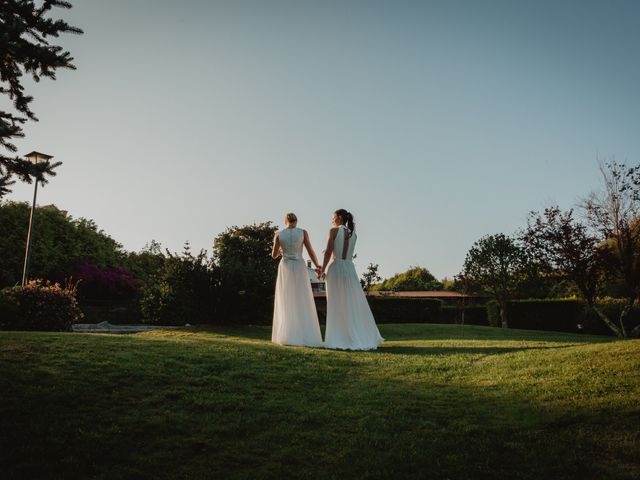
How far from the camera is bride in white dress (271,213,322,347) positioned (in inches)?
440

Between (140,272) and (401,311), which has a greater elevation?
(140,272)

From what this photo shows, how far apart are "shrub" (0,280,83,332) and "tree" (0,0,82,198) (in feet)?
32.6

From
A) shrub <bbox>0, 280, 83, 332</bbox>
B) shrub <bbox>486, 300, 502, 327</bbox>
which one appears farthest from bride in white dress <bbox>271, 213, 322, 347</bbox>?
shrub <bbox>486, 300, 502, 327</bbox>

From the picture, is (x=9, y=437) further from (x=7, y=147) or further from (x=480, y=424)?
(x=480, y=424)

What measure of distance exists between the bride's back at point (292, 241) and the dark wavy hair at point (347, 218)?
1088 mm

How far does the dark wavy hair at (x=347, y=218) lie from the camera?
37.6ft

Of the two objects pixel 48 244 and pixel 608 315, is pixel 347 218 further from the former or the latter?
pixel 48 244

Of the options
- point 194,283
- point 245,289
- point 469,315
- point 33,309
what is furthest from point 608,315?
point 33,309

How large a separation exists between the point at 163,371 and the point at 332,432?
300 centimetres

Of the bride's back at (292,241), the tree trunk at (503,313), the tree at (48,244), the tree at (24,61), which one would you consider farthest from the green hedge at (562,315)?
the tree at (48,244)

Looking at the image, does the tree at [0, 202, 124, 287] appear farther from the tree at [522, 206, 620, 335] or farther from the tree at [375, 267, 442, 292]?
the tree at [375, 267, 442, 292]

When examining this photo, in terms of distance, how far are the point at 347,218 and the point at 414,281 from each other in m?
89.2

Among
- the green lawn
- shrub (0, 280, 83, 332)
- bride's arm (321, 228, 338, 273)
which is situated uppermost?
bride's arm (321, 228, 338, 273)

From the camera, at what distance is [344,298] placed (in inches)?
437
